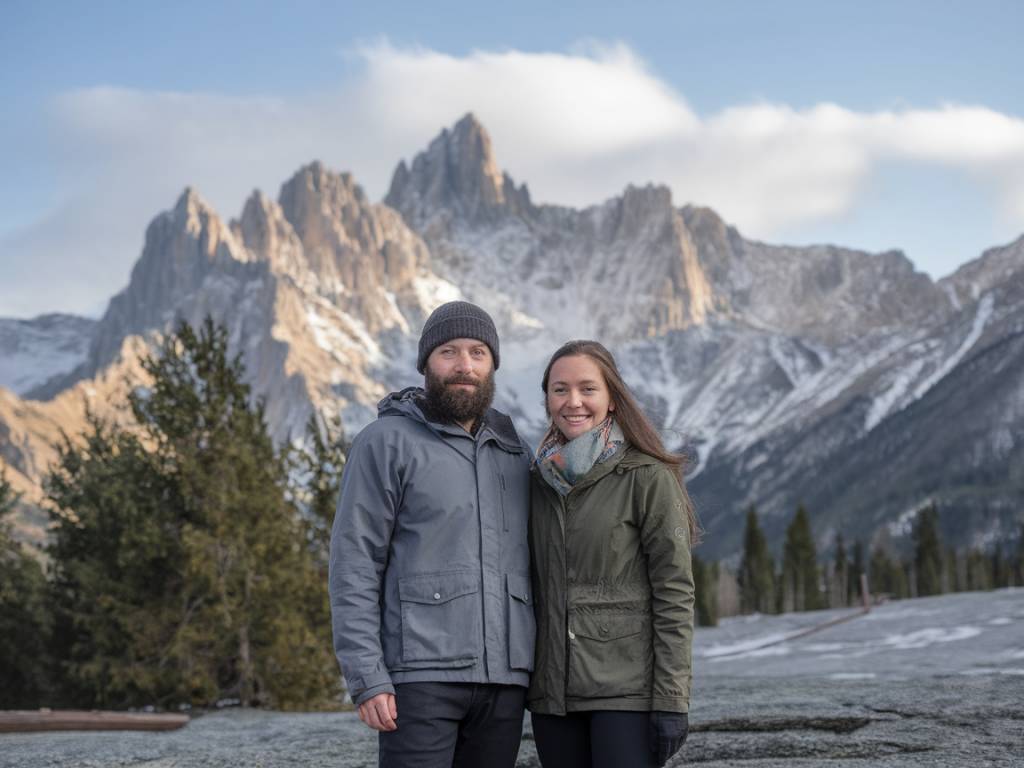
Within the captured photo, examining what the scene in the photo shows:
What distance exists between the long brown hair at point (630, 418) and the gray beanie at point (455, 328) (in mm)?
442

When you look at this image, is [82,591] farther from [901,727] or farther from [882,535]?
[882,535]

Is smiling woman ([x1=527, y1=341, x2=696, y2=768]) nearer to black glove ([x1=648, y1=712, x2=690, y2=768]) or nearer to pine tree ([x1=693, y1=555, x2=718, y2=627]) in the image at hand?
black glove ([x1=648, y1=712, x2=690, y2=768])

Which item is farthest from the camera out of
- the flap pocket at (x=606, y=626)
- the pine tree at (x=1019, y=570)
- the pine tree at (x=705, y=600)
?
the pine tree at (x=1019, y=570)

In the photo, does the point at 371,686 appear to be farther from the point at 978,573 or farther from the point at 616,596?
the point at 978,573

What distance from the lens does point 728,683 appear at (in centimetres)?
1585

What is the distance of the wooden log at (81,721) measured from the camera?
12461 millimetres

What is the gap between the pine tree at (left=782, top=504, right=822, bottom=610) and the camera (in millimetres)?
110750

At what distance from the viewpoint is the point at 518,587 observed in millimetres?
5793

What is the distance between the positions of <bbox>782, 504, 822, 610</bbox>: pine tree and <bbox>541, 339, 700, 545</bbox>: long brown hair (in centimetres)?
10998

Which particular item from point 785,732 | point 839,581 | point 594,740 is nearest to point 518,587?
point 594,740

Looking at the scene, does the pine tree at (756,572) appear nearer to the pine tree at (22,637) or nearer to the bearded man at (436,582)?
the pine tree at (22,637)

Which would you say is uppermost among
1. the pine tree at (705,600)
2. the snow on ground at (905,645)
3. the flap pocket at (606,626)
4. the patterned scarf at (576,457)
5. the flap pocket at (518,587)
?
the patterned scarf at (576,457)

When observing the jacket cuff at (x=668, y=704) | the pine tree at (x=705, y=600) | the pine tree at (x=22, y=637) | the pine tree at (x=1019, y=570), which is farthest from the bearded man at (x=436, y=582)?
the pine tree at (x=1019, y=570)

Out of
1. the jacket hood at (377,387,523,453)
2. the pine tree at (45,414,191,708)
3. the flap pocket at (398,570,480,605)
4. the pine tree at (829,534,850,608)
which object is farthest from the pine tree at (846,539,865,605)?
the flap pocket at (398,570,480,605)
